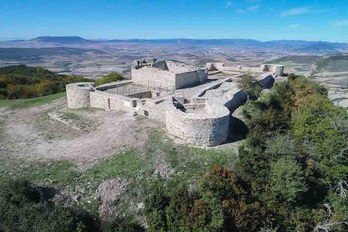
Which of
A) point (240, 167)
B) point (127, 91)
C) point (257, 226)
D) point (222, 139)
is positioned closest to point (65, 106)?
point (127, 91)

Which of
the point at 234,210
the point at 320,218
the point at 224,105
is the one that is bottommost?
the point at 320,218

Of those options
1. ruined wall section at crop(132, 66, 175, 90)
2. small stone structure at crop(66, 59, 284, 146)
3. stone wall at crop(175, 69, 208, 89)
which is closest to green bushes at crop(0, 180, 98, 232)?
small stone structure at crop(66, 59, 284, 146)

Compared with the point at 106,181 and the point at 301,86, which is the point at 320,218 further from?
the point at 301,86

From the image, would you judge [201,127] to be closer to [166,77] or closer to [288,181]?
[288,181]

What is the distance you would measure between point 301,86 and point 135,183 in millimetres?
19834

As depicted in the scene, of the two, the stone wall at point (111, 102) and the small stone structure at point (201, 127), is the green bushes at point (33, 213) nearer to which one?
the small stone structure at point (201, 127)

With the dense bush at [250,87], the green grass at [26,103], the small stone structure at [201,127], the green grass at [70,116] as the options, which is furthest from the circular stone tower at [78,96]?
the dense bush at [250,87]

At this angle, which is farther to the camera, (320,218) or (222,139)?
(222,139)

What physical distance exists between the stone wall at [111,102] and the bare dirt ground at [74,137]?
0.65 metres

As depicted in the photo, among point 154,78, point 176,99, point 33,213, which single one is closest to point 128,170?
point 33,213

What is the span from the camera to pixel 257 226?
1341cm

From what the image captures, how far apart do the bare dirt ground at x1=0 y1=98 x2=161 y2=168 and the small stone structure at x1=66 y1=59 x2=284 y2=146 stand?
1.10 meters

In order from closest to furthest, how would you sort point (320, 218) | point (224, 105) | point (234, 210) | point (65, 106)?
point (234, 210) < point (320, 218) < point (224, 105) < point (65, 106)

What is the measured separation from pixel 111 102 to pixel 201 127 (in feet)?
30.7
